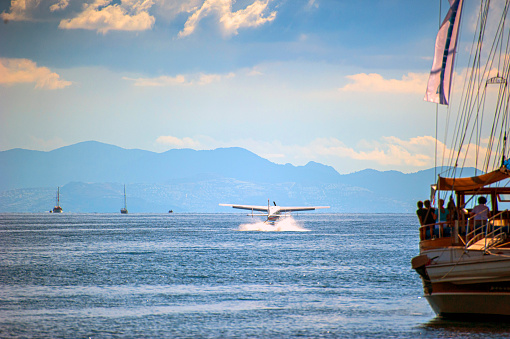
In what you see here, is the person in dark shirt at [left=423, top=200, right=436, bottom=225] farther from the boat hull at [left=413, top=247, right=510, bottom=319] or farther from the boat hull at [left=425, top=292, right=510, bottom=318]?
the boat hull at [left=425, top=292, right=510, bottom=318]

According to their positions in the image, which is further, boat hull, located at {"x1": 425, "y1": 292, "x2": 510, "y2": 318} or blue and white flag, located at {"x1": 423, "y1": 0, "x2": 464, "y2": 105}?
blue and white flag, located at {"x1": 423, "y1": 0, "x2": 464, "y2": 105}

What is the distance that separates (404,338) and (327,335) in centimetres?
249

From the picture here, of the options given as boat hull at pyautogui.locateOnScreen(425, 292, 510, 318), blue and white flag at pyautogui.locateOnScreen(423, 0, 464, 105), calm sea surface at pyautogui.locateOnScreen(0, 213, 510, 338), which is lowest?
calm sea surface at pyautogui.locateOnScreen(0, 213, 510, 338)

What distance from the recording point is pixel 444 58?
2331 centimetres

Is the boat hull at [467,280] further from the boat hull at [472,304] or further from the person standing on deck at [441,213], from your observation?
the person standing on deck at [441,213]

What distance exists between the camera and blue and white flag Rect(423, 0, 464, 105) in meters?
23.2

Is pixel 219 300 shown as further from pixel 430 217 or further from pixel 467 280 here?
pixel 467 280

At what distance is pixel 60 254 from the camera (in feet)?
198

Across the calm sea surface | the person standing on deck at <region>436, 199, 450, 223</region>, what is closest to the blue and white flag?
the person standing on deck at <region>436, 199, 450, 223</region>

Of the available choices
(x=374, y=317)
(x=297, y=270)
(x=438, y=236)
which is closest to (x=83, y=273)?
(x=297, y=270)

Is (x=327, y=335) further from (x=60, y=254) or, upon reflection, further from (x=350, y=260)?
(x=60, y=254)

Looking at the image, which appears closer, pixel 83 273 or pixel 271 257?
pixel 83 273

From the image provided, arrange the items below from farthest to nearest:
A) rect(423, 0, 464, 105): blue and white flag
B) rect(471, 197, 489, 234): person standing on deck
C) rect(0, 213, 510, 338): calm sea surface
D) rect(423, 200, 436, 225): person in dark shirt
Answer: rect(423, 0, 464, 105): blue and white flag → rect(423, 200, 436, 225): person in dark shirt → rect(0, 213, 510, 338): calm sea surface → rect(471, 197, 489, 234): person standing on deck

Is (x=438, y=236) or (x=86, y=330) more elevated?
(x=438, y=236)
